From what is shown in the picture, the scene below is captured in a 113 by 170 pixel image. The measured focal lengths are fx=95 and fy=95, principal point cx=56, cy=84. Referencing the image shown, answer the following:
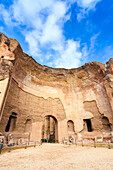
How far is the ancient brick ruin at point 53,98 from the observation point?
937 cm

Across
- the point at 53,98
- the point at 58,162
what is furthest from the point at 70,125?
the point at 58,162

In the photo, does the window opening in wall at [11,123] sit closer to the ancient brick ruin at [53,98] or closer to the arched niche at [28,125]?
the ancient brick ruin at [53,98]

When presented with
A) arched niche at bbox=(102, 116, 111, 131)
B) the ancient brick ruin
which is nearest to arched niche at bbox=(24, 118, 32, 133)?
the ancient brick ruin

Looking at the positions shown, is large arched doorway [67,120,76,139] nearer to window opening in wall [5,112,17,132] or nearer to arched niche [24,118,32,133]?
arched niche [24,118,32,133]

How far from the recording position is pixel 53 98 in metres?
13.8

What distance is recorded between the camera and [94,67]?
13.7 meters

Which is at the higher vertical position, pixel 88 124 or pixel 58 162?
pixel 88 124

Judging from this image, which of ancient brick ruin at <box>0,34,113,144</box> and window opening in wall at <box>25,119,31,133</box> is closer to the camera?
ancient brick ruin at <box>0,34,113,144</box>

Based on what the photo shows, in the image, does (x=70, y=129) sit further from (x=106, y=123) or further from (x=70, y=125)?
(x=106, y=123)

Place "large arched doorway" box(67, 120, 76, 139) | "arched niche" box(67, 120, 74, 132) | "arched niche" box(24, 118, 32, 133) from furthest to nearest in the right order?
"arched niche" box(67, 120, 74, 132) < "large arched doorway" box(67, 120, 76, 139) < "arched niche" box(24, 118, 32, 133)

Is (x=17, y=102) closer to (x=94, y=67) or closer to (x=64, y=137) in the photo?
(x=64, y=137)

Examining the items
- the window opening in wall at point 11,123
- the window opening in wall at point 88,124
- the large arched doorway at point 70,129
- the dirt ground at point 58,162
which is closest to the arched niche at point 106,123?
the window opening in wall at point 88,124

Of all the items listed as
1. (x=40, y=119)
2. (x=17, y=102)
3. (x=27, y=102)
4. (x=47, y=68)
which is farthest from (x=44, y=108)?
(x=47, y=68)

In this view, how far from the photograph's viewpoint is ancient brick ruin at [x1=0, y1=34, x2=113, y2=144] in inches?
369
